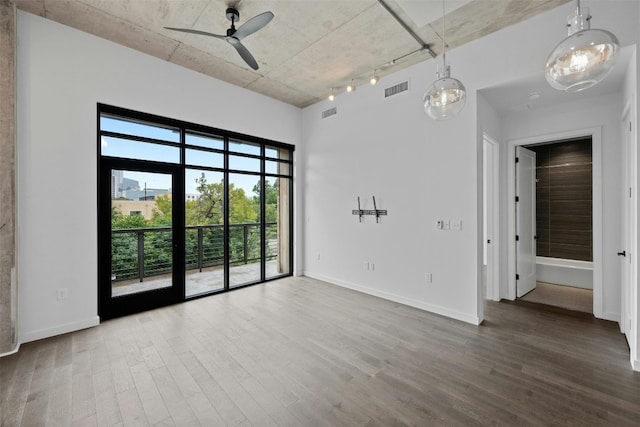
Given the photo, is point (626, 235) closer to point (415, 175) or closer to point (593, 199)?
point (593, 199)

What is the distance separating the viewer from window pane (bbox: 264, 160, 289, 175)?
18.5 feet

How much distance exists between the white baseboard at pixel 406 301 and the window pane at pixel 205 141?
322 centimetres

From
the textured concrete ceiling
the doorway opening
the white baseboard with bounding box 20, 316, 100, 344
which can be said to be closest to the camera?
the textured concrete ceiling

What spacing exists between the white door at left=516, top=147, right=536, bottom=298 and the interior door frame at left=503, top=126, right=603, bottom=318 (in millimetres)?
93

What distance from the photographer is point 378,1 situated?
113 inches

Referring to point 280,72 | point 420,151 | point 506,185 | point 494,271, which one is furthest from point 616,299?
point 280,72

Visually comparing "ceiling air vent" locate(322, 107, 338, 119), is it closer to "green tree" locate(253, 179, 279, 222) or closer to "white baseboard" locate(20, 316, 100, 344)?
"green tree" locate(253, 179, 279, 222)

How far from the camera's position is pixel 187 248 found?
4.55 meters

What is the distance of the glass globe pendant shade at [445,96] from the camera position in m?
2.33

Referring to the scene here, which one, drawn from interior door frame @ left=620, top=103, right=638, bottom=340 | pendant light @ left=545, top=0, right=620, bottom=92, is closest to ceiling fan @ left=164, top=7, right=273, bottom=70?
pendant light @ left=545, top=0, right=620, bottom=92

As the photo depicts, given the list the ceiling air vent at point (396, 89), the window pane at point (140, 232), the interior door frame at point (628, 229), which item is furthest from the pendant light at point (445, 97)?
the window pane at point (140, 232)

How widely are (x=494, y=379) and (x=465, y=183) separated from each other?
7.49ft

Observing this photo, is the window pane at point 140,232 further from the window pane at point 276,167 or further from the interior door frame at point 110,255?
the window pane at point 276,167

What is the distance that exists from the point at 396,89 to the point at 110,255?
4.90 meters
